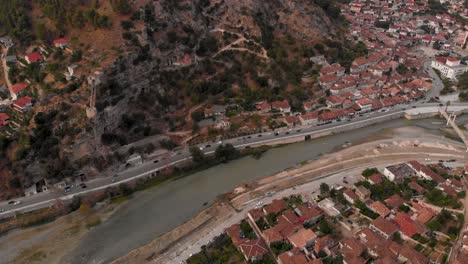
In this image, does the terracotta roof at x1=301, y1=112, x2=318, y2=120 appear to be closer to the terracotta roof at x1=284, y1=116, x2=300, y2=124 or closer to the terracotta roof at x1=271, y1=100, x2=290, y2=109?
the terracotta roof at x1=284, y1=116, x2=300, y2=124

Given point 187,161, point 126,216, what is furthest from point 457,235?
point 126,216

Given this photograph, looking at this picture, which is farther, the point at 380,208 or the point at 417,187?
the point at 417,187

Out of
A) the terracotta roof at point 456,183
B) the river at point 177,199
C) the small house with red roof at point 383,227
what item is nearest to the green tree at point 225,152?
the river at point 177,199

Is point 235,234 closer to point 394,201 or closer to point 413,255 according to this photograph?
point 413,255

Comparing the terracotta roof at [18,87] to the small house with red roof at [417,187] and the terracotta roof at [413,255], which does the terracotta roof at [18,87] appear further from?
the small house with red roof at [417,187]

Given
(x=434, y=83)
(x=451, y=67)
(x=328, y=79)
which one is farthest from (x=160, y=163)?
(x=451, y=67)

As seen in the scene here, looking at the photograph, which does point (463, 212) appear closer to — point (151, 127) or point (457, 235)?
point (457, 235)
